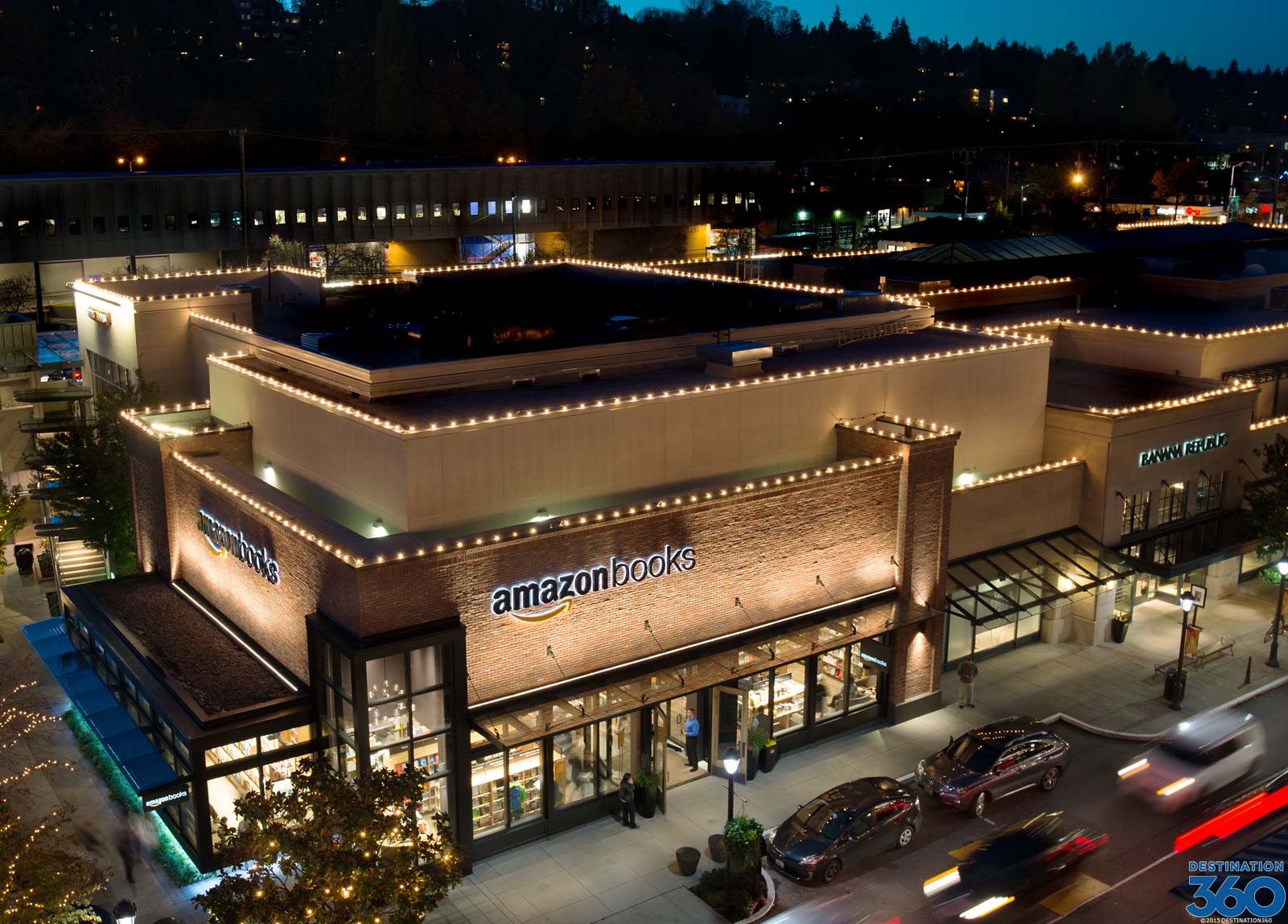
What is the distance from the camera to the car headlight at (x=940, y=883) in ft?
77.0

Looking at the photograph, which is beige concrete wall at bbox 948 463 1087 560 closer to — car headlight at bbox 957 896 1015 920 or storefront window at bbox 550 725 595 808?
car headlight at bbox 957 896 1015 920

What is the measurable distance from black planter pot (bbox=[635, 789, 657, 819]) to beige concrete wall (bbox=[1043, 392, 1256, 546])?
16988mm

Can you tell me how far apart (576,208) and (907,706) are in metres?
70.3

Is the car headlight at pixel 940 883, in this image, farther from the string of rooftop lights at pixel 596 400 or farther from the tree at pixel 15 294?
the tree at pixel 15 294

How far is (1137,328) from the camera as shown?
4200 centimetres

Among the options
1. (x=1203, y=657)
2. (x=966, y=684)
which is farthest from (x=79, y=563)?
(x=1203, y=657)

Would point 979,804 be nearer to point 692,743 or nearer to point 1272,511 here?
point 692,743

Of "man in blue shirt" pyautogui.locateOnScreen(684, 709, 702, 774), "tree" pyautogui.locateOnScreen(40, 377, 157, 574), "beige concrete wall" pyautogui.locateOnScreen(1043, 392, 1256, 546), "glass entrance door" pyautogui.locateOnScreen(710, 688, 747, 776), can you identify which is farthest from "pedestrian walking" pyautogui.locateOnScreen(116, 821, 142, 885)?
"beige concrete wall" pyautogui.locateOnScreen(1043, 392, 1256, 546)

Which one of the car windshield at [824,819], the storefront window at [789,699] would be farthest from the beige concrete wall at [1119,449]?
the car windshield at [824,819]

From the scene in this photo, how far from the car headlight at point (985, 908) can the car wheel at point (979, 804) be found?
3.41 meters

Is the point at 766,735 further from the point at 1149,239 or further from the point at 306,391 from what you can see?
the point at 1149,239

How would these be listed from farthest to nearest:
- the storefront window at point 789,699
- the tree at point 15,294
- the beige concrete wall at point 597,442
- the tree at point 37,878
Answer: the tree at point 15,294 → the storefront window at point 789,699 → the beige concrete wall at point 597,442 → the tree at point 37,878

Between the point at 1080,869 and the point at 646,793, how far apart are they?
29.7 ft

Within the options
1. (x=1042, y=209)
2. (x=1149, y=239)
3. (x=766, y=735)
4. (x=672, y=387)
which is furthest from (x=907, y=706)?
(x=1042, y=209)
